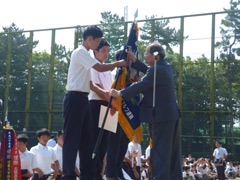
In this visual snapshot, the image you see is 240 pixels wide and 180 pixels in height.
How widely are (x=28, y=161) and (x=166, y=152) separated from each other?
3.57m

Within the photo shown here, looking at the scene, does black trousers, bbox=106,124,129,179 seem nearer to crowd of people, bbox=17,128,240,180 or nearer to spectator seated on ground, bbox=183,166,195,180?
crowd of people, bbox=17,128,240,180

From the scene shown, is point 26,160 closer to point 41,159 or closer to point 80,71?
point 41,159

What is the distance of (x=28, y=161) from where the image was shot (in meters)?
8.31

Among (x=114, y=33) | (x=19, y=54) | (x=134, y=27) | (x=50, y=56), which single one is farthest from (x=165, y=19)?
(x=134, y=27)

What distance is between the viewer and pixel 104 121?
18.8ft

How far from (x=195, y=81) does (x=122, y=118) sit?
17.1 m

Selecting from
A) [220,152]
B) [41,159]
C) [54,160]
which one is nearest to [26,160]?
[41,159]

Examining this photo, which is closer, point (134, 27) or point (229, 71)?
point (134, 27)

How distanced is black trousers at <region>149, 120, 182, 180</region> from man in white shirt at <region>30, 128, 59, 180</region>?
11.4ft

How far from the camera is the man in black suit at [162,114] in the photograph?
221 inches

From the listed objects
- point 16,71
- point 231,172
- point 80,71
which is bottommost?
point 231,172

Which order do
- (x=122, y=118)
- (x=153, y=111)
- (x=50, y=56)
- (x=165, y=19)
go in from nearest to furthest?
(x=153, y=111), (x=122, y=118), (x=165, y=19), (x=50, y=56)

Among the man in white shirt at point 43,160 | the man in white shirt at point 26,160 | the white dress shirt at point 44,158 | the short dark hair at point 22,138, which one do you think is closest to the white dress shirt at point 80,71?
the man in white shirt at point 26,160

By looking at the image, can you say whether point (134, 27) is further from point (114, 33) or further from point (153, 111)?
point (114, 33)
